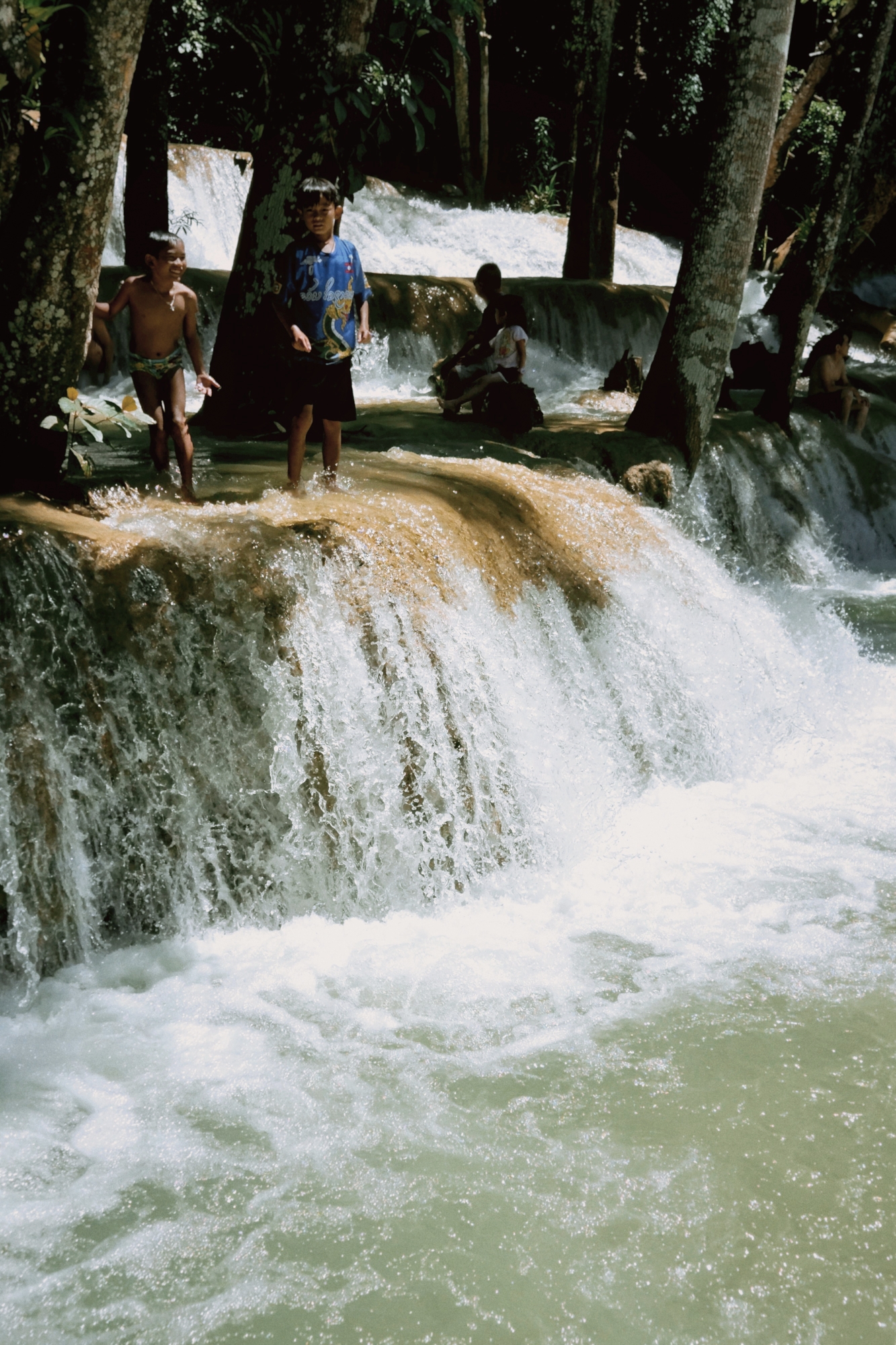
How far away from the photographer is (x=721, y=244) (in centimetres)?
870

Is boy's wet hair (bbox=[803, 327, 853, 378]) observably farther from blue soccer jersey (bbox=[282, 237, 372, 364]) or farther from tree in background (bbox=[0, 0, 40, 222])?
tree in background (bbox=[0, 0, 40, 222])

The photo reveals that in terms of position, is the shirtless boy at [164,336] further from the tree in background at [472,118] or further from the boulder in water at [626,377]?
the tree in background at [472,118]

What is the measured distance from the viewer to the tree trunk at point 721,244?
820 centimetres

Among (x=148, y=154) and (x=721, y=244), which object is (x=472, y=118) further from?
(x=721, y=244)

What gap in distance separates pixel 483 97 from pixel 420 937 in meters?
19.2

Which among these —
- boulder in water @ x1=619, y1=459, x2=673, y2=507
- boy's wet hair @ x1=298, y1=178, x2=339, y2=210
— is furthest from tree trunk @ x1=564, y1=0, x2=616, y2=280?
boy's wet hair @ x1=298, y1=178, x2=339, y2=210

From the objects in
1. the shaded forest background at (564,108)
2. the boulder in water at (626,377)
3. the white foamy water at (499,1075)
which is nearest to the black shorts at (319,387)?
the white foamy water at (499,1075)

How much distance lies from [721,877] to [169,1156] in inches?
107

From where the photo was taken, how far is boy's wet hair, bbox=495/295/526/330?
9.64 meters

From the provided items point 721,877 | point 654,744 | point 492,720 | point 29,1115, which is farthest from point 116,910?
point 654,744

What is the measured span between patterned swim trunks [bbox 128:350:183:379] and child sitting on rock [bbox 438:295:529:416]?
395 cm

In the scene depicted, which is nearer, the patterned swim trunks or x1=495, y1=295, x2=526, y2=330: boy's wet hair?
the patterned swim trunks

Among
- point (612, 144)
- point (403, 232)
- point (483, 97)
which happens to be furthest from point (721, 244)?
point (483, 97)

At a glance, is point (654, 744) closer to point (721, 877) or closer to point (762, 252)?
point (721, 877)
